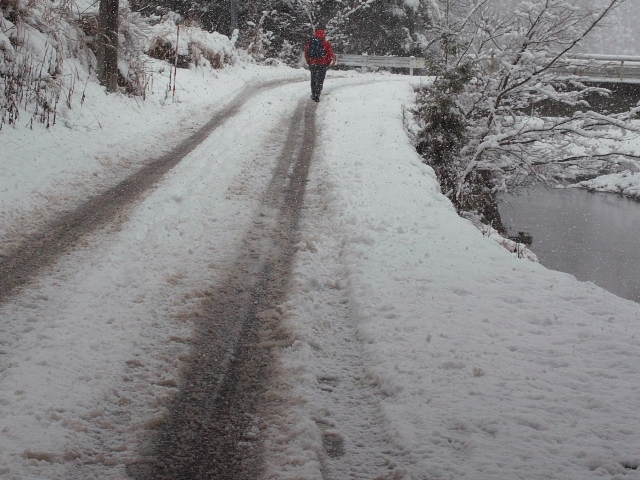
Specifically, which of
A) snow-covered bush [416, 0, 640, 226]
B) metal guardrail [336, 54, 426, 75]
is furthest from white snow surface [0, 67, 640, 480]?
metal guardrail [336, 54, 426, 75]

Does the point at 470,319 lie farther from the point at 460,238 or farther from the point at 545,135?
the point at 545,135

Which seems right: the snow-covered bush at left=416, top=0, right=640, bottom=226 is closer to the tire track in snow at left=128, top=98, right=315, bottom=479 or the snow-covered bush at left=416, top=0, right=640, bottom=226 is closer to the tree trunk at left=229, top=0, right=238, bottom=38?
the tire track in snow at left=128, top=98, right=315, bottom=479

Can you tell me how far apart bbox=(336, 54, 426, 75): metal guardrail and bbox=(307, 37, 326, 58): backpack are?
45.5 feet

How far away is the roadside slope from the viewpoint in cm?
292

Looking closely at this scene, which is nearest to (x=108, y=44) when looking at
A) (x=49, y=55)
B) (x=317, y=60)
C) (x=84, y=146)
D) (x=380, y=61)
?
(x=49, y=55)

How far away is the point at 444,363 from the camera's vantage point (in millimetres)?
3734

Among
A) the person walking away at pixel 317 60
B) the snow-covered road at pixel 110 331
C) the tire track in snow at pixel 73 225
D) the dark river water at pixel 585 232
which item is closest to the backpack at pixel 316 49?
the person walking away at pixel 317 60

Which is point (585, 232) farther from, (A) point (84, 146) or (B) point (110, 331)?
(B) point (110, 331)

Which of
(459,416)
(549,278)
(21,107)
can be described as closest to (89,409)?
(459,416)

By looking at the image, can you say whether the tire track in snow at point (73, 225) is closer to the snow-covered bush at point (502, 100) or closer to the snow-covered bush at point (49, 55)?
the snow-covered bush at point (49, 55)

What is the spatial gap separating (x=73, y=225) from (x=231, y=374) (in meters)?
3.16

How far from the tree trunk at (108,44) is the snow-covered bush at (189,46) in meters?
3.38

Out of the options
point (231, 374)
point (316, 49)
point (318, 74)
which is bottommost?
point (231, 374)

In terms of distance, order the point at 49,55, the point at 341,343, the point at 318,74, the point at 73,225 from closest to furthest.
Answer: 1. the point at 341,343
2. the point at 73,225
3. the point at 49,55
4. the point at 318,74
